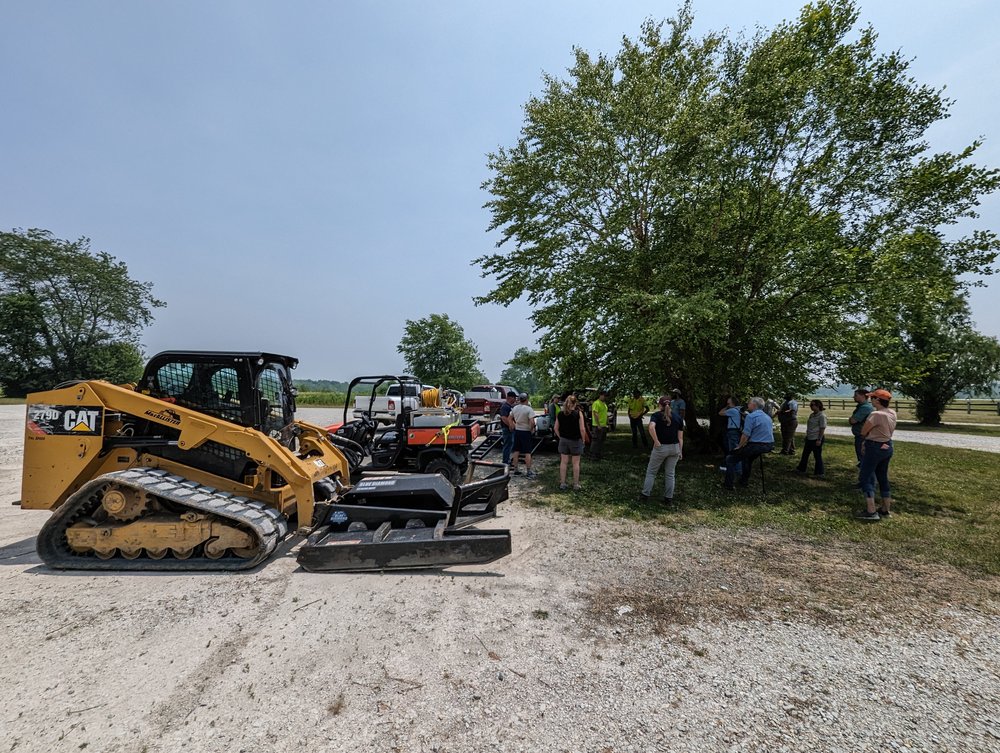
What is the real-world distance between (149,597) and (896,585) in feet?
23.5

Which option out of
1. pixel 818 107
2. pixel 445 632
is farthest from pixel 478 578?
pixel 818 107

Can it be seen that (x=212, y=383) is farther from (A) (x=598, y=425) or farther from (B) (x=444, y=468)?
(A) (x=598, y=425)

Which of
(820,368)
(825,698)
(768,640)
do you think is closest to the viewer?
(825,698)

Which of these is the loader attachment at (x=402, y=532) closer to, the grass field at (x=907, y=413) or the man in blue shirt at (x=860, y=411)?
the man in blue shirt at (x=860, y=411)

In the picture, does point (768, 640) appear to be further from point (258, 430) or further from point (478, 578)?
point (258, 430)

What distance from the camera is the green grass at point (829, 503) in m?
5.67

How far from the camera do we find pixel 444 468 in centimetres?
798

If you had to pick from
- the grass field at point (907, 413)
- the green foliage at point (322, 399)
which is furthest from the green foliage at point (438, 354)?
the grass field at point (907, 413)

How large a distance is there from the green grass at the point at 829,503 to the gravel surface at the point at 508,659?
3.67ft

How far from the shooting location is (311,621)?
3.53 metres

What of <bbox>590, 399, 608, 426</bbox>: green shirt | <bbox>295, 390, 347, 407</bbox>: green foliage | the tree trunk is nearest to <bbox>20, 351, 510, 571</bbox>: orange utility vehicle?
<bbox>590, 399, 608, 426</bbox>: green shirt

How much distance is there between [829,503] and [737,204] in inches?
267

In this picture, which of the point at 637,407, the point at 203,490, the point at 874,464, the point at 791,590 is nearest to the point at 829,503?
the point at 874,464

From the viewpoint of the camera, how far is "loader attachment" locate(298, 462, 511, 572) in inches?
172
